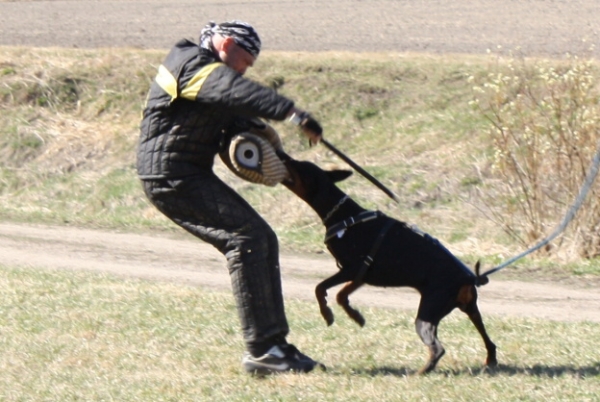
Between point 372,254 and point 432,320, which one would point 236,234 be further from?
point 432,320

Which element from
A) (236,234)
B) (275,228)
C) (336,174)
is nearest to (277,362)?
(236,234)

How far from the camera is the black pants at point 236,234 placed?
5.47 m

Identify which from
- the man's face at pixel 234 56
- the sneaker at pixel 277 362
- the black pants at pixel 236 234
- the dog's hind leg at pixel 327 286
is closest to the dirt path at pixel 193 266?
the dog's hind leg at pixel 327 286

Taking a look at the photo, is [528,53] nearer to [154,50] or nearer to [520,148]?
[520,148]

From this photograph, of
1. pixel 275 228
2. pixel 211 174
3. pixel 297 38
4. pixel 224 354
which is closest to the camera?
pixel 211 174

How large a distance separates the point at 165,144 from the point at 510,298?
4.37m

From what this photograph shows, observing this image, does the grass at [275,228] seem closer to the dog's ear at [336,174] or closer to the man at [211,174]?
the man at [211,174]

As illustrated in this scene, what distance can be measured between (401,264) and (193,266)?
4.72 m

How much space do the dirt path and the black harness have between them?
2.53 meters

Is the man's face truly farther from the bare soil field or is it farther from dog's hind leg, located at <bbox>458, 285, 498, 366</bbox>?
the bare soil field

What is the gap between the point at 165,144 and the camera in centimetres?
544

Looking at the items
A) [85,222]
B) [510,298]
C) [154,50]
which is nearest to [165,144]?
[510,298]

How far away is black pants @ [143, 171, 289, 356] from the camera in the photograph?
547 cm

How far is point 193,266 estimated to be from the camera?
10.2 meters
